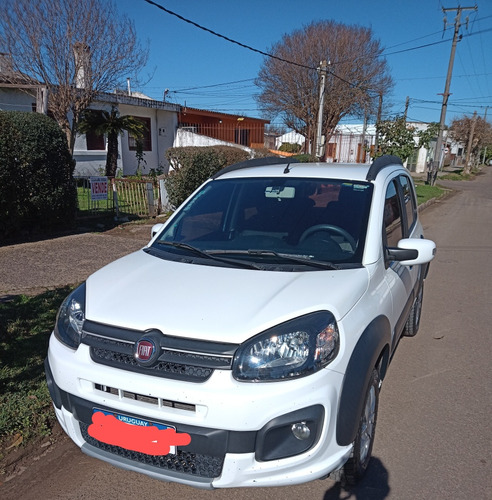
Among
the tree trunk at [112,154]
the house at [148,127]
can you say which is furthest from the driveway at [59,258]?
the tree trunk at [112,154]

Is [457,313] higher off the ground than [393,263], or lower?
lower

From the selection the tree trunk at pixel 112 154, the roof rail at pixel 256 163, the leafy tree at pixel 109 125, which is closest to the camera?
the roof rail at pixel 256 163

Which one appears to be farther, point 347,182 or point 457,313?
point 457,313

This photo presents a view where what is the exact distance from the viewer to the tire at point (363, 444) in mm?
2486

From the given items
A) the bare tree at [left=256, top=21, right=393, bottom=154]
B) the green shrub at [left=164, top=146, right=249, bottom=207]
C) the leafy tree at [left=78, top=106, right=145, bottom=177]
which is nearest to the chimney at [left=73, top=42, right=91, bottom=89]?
the leafy tree at [left=78, top=106, right=145, bottom=177]

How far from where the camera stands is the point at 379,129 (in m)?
18.2

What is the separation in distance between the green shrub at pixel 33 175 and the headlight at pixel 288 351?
6.84 m

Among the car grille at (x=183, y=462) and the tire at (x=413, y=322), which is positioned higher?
the car grille at (x=183, y=462)

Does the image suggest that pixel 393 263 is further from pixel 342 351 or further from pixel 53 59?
pixel 53 59

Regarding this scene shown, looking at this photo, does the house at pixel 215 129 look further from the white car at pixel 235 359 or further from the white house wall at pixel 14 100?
the white car at pixel 235 359

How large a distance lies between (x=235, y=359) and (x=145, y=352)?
1.45ft

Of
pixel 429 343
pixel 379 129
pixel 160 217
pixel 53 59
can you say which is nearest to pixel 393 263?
pixel 429 343

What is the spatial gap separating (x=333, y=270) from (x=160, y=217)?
8815 mm

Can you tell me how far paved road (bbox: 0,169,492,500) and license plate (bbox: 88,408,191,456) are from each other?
55 centimetres
